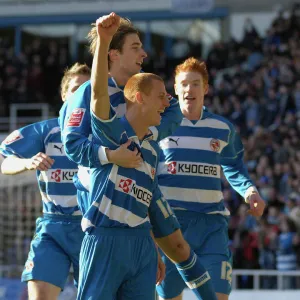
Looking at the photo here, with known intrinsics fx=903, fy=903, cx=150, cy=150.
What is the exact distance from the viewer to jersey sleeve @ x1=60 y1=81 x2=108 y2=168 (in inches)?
213

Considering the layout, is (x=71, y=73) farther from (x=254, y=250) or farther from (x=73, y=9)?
(x=73, y=9)

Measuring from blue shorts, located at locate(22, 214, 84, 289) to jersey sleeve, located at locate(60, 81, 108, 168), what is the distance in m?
1.25

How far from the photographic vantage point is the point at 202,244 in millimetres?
7148

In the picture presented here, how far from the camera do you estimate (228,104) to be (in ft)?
64.4

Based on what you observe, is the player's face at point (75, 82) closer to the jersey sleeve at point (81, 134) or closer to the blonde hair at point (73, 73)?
the blonde hair at point (73, 73)

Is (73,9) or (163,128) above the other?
(73,9)

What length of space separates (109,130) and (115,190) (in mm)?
361

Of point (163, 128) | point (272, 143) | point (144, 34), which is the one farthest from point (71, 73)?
point (144, 34)

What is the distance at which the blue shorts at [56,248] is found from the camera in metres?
6.66

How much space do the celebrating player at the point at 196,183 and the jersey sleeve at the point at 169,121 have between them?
925mm

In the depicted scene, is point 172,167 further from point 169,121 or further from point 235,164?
point 169,121

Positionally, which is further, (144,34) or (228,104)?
(144,34)

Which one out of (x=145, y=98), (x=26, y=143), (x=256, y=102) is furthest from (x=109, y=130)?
(x=256, y=102)

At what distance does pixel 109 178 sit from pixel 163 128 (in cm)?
82
